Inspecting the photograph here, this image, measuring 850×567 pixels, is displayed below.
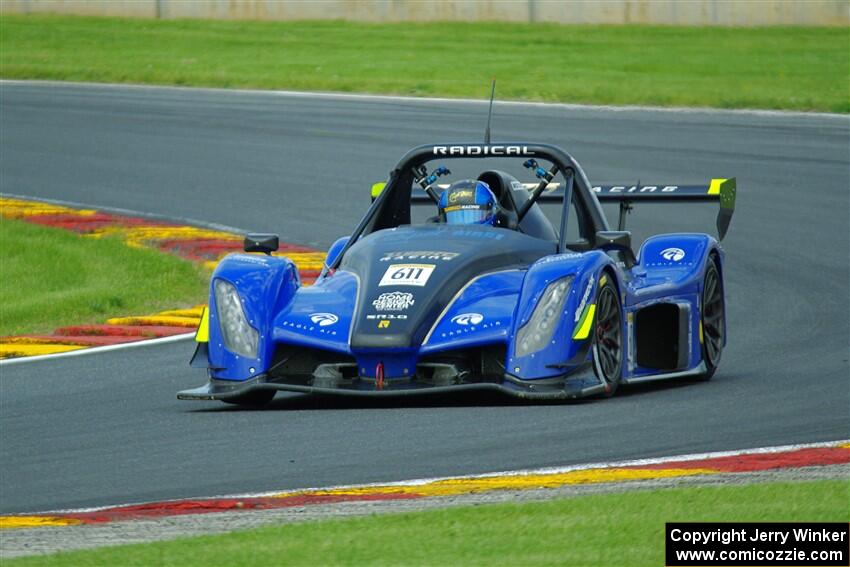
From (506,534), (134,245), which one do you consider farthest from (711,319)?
(134,245)

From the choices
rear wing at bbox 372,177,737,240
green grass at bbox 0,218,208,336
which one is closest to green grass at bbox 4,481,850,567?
rear wing at bbox 372,177,737,240

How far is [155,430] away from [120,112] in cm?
1809

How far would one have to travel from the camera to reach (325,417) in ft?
30.5

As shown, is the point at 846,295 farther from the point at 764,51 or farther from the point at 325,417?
the point at 764,51

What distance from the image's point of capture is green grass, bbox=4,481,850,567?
5.98m

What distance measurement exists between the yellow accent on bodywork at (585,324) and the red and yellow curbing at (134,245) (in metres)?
4.26

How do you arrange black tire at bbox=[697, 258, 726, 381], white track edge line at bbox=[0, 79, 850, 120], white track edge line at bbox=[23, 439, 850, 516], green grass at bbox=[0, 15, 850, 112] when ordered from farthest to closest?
green grass at bbox=[0, 15, 850, 112], white track edge line at bbox=[0, 79, 850, 120], black tire at bbox=[697, 258, 726, 381], white track edge line at bbox=[23, 439, 850, 516]

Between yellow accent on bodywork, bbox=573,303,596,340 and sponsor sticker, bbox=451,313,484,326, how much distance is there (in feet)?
1.63

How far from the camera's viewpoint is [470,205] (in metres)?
10.6

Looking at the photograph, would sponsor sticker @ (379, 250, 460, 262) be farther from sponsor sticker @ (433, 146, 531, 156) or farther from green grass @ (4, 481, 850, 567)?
green grass @ (4, 481, 850, 567)

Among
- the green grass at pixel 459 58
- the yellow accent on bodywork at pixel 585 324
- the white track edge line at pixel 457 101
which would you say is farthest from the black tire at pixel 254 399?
the green grass at pixel 459 58

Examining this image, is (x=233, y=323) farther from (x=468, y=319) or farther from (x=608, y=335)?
(x=608, y=335)

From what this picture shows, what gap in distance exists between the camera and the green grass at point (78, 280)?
14.0 m

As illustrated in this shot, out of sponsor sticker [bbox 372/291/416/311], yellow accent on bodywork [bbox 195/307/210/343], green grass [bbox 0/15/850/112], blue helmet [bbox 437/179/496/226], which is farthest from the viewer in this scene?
green grass [bbox 0/15/850/112]
